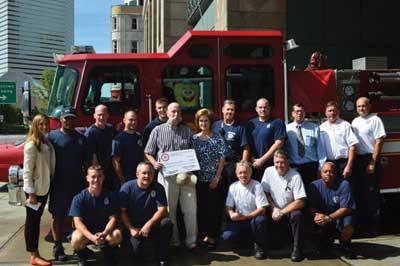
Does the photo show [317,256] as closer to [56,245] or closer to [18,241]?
[56,245]

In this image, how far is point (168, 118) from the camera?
22.6 ft

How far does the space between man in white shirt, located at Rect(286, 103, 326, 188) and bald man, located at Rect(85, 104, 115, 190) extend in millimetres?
2353

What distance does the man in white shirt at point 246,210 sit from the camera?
6527mm

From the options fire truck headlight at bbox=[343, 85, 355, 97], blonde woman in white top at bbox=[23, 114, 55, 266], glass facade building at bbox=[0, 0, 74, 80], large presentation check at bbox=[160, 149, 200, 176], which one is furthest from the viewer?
glass facade building at bbox=[0, 0, 74, 80]

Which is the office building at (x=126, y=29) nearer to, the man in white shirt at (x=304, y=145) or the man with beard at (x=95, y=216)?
the man in white shirt at (x=304, y=145)

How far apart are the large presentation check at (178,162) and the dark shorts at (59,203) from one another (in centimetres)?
121

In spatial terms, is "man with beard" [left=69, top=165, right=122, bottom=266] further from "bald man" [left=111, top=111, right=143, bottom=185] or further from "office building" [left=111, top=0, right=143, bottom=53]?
"office building" [left=111, top=0, right=143, bottom=53]

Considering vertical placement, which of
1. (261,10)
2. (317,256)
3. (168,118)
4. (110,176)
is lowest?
(317,256)

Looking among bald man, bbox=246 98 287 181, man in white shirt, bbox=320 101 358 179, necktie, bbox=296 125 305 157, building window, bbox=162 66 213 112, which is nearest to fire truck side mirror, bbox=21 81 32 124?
building window, bbox=162 66 213 112

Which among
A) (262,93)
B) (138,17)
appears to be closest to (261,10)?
(262,93)

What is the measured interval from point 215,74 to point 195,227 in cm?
221

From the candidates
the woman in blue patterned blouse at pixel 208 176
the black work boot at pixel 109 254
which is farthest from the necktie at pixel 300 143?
the black work boot at pixel 109 254

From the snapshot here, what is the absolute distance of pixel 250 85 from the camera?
25.3ft

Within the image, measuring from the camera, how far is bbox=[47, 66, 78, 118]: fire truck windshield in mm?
7617
